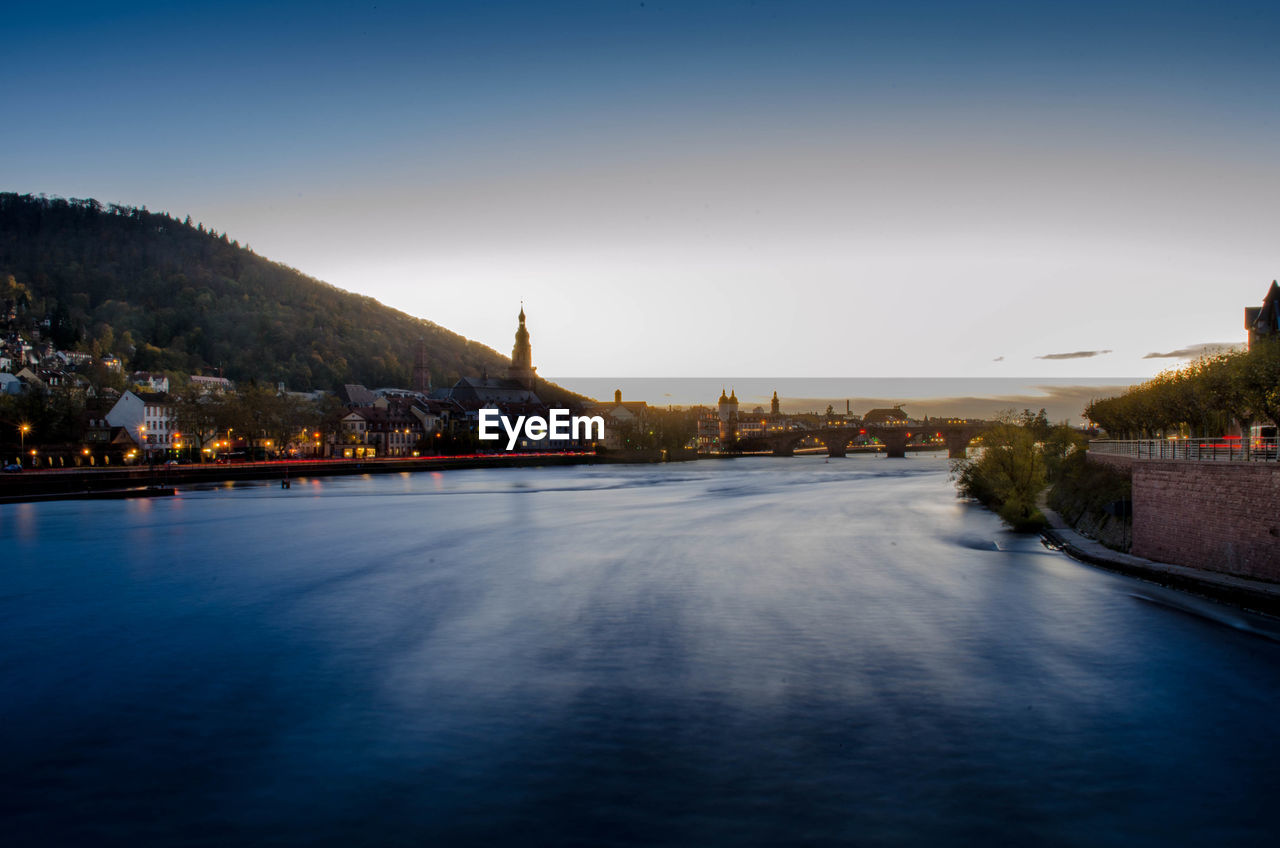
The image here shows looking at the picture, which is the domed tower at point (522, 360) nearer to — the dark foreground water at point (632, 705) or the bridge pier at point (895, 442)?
the bridge pier at point (895, 442)

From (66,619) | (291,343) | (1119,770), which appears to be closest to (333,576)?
(66,619)

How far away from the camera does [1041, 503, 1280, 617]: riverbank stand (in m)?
14.7

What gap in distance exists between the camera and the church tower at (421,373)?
145738 mm

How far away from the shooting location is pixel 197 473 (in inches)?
2373

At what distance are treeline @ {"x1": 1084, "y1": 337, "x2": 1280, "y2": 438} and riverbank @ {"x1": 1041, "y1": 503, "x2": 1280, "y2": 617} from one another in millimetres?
5607

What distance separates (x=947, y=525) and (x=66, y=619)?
96.2 feet

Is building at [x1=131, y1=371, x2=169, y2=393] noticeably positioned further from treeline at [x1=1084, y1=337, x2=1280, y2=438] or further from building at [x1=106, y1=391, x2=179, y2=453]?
treeline at [x1=1084, y1=337, x2=1280, y2=438]

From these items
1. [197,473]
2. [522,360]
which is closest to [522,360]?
[522,360]

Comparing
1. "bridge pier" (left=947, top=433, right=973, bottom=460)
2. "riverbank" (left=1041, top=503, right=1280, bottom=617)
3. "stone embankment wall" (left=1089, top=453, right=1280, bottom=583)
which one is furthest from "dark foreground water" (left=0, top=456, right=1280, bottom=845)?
"bridge pier" (left=947, top=433, right=973, bottom=460)

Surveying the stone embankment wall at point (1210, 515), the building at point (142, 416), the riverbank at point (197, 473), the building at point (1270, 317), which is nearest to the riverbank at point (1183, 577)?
the stone embankment wall at point (1210, 515)

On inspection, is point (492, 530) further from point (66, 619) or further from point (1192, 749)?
point (1192, 749)

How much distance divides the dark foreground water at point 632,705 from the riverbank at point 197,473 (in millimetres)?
27479

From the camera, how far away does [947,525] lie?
34312 mm

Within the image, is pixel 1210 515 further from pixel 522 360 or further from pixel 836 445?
pixel 522 360
